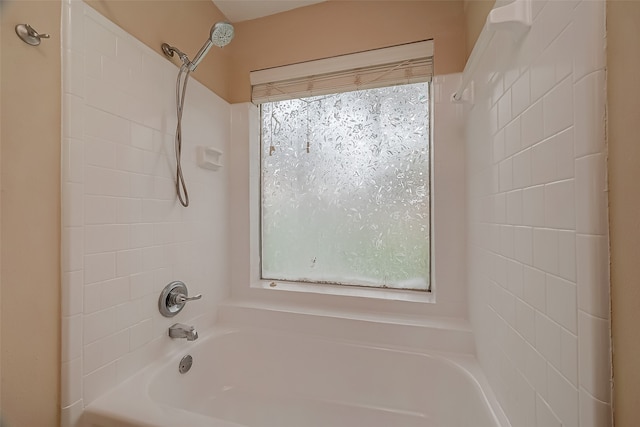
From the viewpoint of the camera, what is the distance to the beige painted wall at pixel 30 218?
72cm

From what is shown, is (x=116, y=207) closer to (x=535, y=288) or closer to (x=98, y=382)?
(x=98, y=382)

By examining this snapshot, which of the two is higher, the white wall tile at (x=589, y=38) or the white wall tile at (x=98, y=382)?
the white wall tile at (x=589, y=38)

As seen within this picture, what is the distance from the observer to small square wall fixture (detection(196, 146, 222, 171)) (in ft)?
4.72

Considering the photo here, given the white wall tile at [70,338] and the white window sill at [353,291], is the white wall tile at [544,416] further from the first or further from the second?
the white wall tile at [70,338]

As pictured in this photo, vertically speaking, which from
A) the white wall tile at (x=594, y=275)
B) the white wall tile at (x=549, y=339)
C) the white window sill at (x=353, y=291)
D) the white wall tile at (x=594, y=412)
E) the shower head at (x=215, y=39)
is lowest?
the white window sill at (x=353, y=291)

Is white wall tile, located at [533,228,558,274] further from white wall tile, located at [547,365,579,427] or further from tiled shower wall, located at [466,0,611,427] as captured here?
white wall tile, located at [547,365,579,427]

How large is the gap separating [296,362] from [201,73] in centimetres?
168

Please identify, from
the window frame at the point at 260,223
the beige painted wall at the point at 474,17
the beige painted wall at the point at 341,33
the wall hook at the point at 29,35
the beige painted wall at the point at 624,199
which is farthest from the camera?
the window frame at the point at 260,223

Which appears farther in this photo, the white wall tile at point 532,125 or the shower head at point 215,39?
the shower head at point 215,39

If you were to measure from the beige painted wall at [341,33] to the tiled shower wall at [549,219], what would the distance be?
54 cm

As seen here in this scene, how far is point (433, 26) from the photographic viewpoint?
1388 mm

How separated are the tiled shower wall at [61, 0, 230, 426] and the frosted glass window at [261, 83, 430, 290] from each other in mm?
532

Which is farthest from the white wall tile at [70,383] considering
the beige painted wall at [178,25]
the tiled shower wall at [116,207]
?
the beige painted wall at [178,25]

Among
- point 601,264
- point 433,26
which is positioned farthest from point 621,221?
point 433,26
